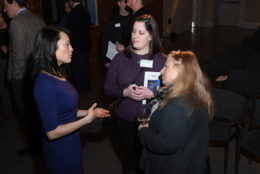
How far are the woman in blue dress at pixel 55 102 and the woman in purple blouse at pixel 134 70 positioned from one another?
0.49m

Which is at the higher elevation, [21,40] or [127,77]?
[21,40]

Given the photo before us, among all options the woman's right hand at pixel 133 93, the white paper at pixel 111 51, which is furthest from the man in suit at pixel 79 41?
the woman's right hand at pixel 133 93

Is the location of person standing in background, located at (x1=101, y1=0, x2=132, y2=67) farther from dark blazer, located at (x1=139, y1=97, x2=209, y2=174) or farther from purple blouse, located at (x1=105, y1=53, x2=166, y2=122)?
dark blazer, located at (x1=139, y1=97, x2=209, y2=174)

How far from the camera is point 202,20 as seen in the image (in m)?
14.5

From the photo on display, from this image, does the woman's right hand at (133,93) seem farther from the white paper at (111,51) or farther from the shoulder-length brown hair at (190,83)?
the white paper at (111,51)

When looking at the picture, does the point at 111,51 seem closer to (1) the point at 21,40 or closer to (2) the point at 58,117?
(1) the point at 21,40

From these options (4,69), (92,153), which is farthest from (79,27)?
(92,153)

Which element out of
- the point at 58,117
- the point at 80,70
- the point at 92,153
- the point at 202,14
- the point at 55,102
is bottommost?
the point at 92,153

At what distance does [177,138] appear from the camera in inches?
63.6

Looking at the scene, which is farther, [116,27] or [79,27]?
[79,27]

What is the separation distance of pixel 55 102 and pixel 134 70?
83 cm

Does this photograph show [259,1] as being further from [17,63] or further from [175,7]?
[17,63]

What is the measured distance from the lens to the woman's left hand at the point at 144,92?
2258mm

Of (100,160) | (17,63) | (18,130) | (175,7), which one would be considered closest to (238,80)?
(100,160)
